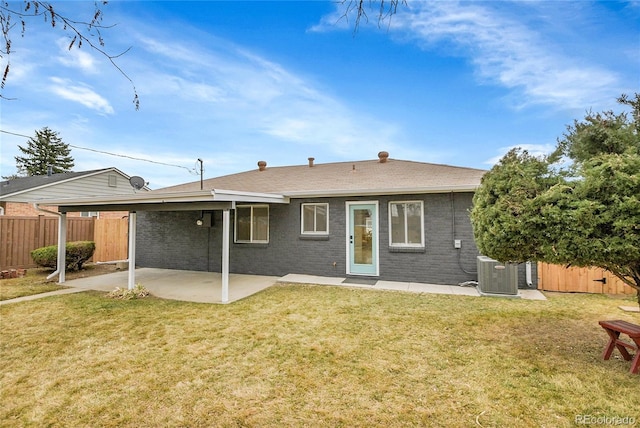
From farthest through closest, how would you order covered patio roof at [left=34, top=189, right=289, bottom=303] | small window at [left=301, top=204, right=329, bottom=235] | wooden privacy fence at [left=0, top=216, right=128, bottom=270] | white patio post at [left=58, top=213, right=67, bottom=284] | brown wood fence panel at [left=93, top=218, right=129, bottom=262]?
brown wood fence panel at [left=93, top=218, right=129, bottom=262] < wooden privacy fence at [left=0, top=216, right=128, bottom=270] < small window at [left=301, top=204, right=329, bottom=235] < white patio post at [left=58, top=213, right=67, bottom=284] < covered patio roof at [left=34, top=189, right=289, bottom=303]

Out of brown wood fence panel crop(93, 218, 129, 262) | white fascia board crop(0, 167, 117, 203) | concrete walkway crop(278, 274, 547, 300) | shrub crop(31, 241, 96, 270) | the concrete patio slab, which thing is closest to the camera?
concrete walkway crop(278, 274, 547, 300)

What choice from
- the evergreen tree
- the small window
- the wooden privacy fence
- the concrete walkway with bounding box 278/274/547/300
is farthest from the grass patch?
the evergreen tree

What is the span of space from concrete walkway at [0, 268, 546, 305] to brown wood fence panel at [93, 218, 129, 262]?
276cm

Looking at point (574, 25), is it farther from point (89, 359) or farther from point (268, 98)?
point (89, 359)

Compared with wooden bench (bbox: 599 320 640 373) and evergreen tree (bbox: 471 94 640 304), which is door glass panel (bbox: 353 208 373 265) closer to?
evergreen tree (bbox: 471 94 640 304)

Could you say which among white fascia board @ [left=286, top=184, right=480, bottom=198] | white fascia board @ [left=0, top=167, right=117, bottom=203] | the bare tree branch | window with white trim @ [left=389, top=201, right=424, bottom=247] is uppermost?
white fascia board @ [left=0, top=167, right=117, bottom=203]

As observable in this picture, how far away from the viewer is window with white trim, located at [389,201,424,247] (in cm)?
802

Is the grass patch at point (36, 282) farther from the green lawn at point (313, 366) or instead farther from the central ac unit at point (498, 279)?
the central ac unit at point (498, 279)

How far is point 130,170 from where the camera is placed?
65.4 ft

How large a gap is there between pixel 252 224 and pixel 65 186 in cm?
1225

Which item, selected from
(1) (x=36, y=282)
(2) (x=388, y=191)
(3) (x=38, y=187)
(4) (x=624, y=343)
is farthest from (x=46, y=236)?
(4) (x=624, y=343)

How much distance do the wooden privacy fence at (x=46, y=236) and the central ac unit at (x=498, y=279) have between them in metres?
12.5

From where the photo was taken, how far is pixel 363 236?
28.0 feet

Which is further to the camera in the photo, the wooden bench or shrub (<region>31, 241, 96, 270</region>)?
shrub (<region>31, 241, 96, 270</region>)
